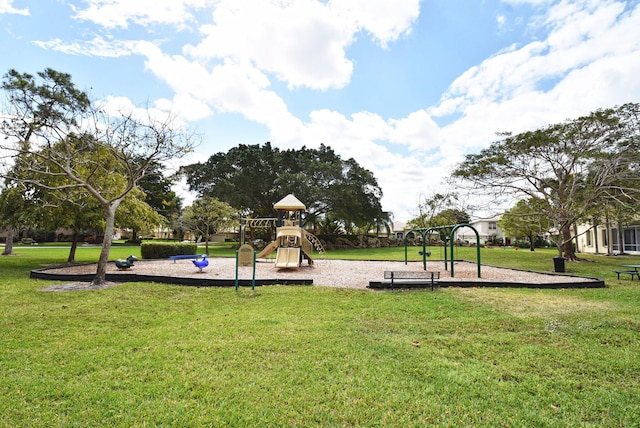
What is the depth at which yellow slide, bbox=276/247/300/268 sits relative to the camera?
1457 cm

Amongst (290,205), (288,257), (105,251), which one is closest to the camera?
(105,251)

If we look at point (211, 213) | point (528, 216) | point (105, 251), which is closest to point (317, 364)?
point (105, 251)

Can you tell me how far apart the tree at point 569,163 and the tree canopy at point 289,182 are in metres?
13.0

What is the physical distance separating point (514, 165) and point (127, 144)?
18.7 m

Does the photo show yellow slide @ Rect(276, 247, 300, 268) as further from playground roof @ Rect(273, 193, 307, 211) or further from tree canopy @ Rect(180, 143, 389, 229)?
tree canopy @ Rect(180, 143, 389, 229)

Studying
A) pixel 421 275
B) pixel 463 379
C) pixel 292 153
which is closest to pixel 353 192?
pixel 292 153

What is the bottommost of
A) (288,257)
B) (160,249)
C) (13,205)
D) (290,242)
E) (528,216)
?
(288,257)

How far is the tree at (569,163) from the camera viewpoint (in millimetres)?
16734

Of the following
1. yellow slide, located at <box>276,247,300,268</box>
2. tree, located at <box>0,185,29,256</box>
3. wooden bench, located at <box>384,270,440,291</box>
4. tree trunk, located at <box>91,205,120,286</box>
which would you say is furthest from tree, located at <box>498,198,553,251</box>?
tree, located at <box>0,185,29,256</box>

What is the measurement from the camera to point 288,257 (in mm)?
14961

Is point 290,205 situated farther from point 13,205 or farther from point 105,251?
point 13,205

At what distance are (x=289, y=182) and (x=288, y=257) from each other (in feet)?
54.6

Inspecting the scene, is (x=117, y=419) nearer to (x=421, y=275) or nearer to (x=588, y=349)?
(x=588, y=349)

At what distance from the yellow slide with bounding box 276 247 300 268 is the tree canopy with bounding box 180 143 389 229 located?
15.7m
